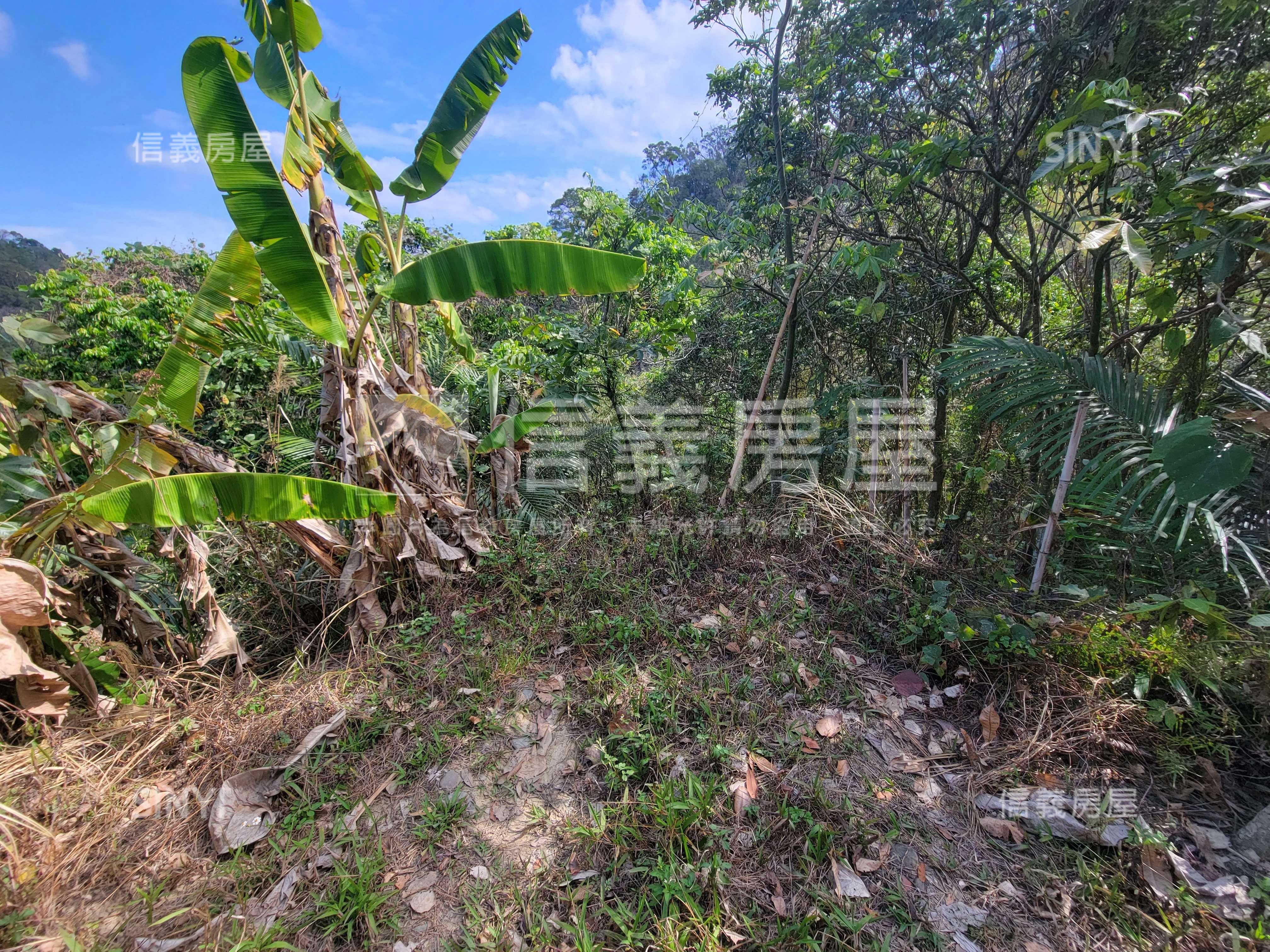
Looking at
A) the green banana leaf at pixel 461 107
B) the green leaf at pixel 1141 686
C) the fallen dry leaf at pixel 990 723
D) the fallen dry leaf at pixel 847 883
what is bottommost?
the fallen dry leaf at pixel 847 883

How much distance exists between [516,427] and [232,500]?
1.60 m

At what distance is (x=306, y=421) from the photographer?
12.5 ft

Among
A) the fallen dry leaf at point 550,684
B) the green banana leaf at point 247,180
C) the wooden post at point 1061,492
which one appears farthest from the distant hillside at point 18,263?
the wooden post at point 1061,492

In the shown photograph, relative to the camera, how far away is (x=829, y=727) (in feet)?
6.40

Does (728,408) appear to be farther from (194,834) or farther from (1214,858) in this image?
(194,834)

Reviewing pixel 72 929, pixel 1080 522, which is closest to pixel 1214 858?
pixel 1080 522

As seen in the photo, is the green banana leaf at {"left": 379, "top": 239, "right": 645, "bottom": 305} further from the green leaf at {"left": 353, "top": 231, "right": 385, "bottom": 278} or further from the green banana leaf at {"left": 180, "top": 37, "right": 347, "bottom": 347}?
the green leaf at {"left": 353, "top": 231, "right": 385, "bottom": 278}

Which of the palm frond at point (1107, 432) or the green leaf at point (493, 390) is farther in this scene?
the green leaf at point (493, 390)

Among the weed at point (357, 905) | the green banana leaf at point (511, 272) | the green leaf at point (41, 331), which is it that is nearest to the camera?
the weed at point (357, 905)

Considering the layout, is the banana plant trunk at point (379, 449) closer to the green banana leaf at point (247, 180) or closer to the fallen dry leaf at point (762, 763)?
the green banana leaf at point (247, 180)

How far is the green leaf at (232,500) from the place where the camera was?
1735 mm

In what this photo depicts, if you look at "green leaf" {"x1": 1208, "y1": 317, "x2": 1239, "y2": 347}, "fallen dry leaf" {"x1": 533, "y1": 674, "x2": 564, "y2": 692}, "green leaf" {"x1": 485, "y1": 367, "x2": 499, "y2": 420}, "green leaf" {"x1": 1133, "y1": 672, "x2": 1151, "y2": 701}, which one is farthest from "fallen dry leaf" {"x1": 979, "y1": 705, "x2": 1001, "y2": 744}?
"green leaf" {"x1": 485, "y1": 367, "x2": 499, "y2": 420}

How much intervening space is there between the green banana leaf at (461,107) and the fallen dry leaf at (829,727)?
324cm

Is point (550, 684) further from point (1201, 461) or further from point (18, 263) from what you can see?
point (18, 263)
